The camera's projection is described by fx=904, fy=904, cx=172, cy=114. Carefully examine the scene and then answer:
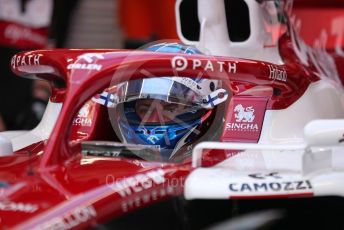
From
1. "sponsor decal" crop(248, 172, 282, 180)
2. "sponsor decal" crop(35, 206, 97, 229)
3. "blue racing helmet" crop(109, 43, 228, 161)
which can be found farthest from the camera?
"blue racing helmet" crop(109, 43, 228, 161)

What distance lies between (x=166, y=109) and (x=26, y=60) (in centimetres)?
53

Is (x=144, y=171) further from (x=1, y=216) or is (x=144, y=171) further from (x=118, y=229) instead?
(x=1, y=216)

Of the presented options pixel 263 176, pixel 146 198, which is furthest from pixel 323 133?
pixel 146 198

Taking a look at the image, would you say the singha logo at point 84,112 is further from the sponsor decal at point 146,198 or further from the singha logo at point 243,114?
the sponsor decal at point 146,198

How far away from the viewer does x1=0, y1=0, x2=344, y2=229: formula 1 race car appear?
2.66 metres

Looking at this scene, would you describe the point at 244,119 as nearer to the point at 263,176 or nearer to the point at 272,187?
the point at 263,176

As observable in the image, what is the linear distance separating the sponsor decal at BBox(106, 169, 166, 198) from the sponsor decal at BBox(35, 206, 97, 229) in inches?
4.9

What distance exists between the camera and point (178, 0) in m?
4.09

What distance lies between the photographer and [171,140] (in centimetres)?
330

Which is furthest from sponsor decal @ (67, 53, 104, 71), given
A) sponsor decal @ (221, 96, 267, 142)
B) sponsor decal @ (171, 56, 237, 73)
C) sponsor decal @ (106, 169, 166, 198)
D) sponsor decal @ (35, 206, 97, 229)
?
sponsor decal @ (221, 96, 267, 142)

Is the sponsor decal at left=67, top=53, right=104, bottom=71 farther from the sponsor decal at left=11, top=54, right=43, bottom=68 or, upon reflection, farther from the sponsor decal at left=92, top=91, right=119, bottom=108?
the sponsor decal at left=92, top=91, right=119, bottom=108

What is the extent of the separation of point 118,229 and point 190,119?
32.5 inches

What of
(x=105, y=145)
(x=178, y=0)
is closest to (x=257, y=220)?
(x=105, y=145)

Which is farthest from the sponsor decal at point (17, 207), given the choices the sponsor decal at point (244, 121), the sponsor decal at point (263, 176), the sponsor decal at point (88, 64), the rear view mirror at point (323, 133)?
the sponsor decal at point (244, 121)
